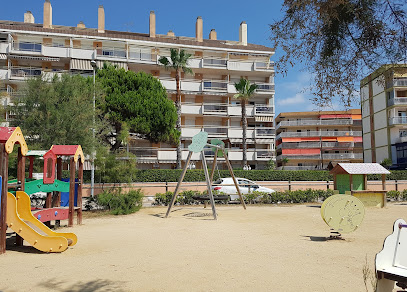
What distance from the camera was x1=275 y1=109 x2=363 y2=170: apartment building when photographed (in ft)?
199

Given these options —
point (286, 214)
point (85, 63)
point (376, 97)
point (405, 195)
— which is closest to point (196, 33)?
point (85, 63)

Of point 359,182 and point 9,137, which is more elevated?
point 9,137

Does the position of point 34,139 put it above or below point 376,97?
below

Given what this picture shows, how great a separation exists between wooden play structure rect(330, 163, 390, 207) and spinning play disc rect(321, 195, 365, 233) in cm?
830

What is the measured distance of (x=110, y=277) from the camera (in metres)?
5.33

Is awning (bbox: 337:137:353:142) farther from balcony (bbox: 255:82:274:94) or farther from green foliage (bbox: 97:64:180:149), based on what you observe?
green foliage (bbox: 97:64:180:149)

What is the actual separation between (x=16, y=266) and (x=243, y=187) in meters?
16.5

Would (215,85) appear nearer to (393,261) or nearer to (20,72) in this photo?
(20,72)

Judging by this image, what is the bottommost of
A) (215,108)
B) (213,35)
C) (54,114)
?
(54,114)

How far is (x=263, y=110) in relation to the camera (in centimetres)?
4403

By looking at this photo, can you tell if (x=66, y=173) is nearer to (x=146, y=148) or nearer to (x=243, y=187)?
(x=146, y=148)

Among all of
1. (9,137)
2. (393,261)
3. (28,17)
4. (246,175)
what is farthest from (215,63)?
(393,261)

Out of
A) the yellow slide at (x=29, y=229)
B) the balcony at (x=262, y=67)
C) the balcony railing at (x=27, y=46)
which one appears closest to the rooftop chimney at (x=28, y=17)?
the balcony railing at (x=27, y=46)

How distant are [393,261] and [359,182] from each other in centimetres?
1471
